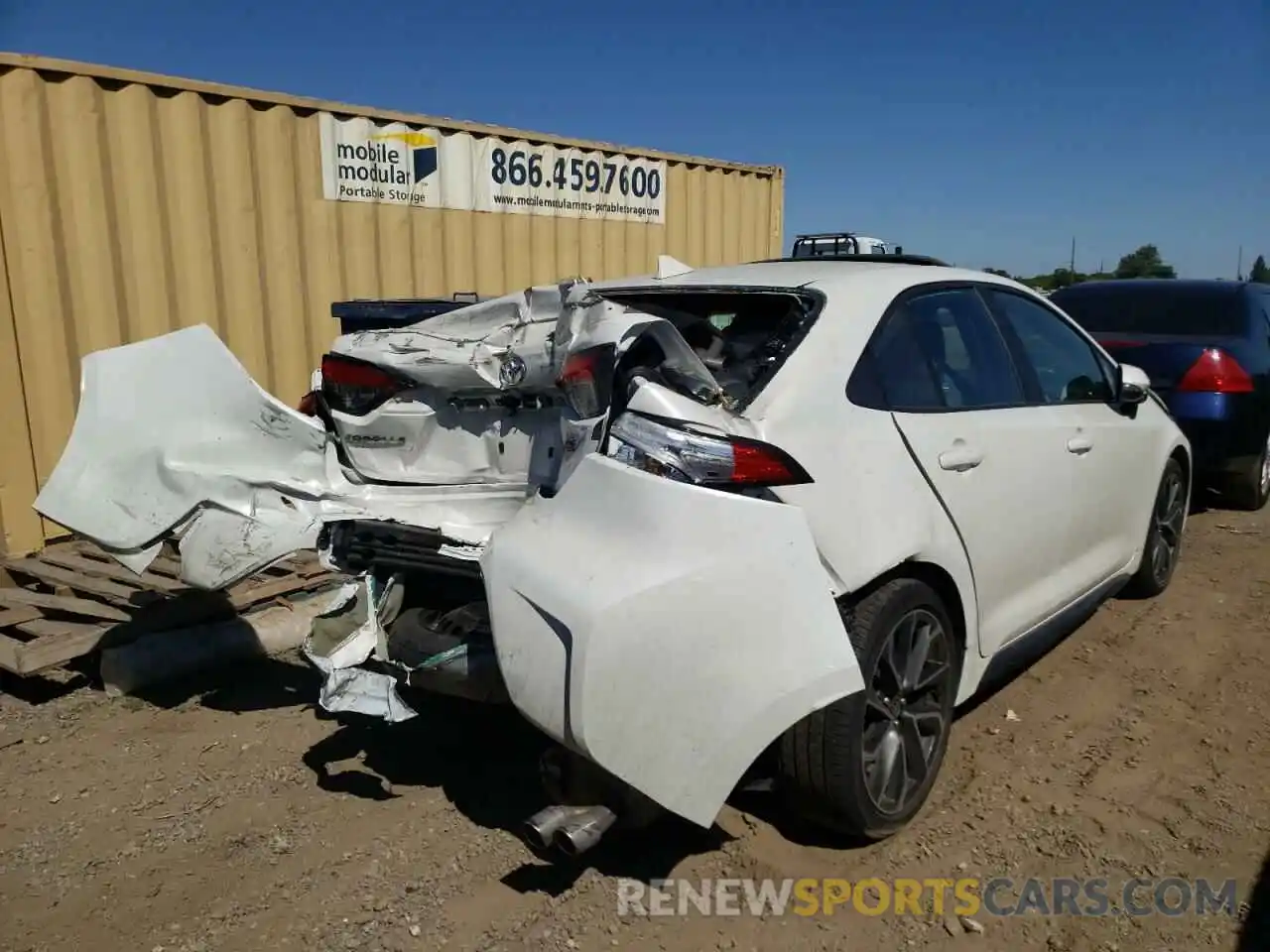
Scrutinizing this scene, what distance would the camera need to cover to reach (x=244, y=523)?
2.99 m

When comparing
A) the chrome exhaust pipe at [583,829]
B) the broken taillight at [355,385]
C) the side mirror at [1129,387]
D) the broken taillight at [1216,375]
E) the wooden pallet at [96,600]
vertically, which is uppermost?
the broken taillight at [355,385]

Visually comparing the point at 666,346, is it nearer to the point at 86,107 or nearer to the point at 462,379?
the point at 462,379

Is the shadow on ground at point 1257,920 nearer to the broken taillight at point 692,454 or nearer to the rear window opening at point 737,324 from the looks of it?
the broken taillight at point 692,454

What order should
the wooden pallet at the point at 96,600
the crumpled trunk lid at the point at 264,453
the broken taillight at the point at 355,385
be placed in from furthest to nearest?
the wooden pallet at the point at 96,600
the broken taillight at the point at 355,385
the crumpled trunk lid at the point at 264,453

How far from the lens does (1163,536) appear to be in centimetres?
497

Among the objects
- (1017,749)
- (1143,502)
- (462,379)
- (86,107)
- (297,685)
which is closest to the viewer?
(462,379)

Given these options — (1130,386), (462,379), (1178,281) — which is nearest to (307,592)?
(462,379)

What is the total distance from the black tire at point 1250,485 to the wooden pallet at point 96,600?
5.94 m

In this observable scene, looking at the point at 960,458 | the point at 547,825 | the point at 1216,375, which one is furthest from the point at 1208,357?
the point at 547,825

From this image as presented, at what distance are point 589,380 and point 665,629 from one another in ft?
2.16

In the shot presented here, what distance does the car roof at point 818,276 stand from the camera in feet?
9.78

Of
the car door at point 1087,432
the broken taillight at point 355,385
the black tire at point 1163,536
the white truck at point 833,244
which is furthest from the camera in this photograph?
the white truck at point 833,244

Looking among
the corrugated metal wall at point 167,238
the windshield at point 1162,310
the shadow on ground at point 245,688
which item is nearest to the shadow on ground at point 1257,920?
the shadow on ground at point 245,688

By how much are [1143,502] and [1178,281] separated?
352 cm
